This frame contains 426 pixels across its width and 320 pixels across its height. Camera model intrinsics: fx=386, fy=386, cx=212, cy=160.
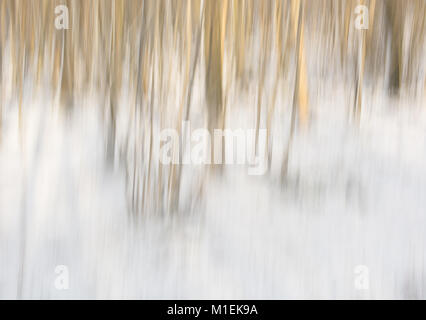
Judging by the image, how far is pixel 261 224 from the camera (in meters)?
0.46

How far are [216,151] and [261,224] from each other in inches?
4.0

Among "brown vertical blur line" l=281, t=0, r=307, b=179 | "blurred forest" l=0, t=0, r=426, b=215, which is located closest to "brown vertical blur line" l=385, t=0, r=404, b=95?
"blurred forest" l=0, t=0, r=426, b=215

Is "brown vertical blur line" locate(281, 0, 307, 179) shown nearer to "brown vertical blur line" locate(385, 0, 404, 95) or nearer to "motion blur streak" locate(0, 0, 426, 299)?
"motion blur streak" locate(0, 0, 426, 299)

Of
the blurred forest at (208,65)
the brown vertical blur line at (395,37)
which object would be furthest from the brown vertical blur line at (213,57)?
the brown vertical blur line at (395,37)

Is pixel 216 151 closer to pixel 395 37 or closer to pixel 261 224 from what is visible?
pixel 261 224

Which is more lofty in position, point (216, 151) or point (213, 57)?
point (213, 57)

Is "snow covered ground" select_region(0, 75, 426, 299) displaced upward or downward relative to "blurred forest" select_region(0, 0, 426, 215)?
downward

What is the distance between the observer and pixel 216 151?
458 millimetres

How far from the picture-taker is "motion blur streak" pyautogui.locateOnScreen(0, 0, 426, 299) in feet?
1.50

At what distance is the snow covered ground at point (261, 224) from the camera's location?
0.46 m
